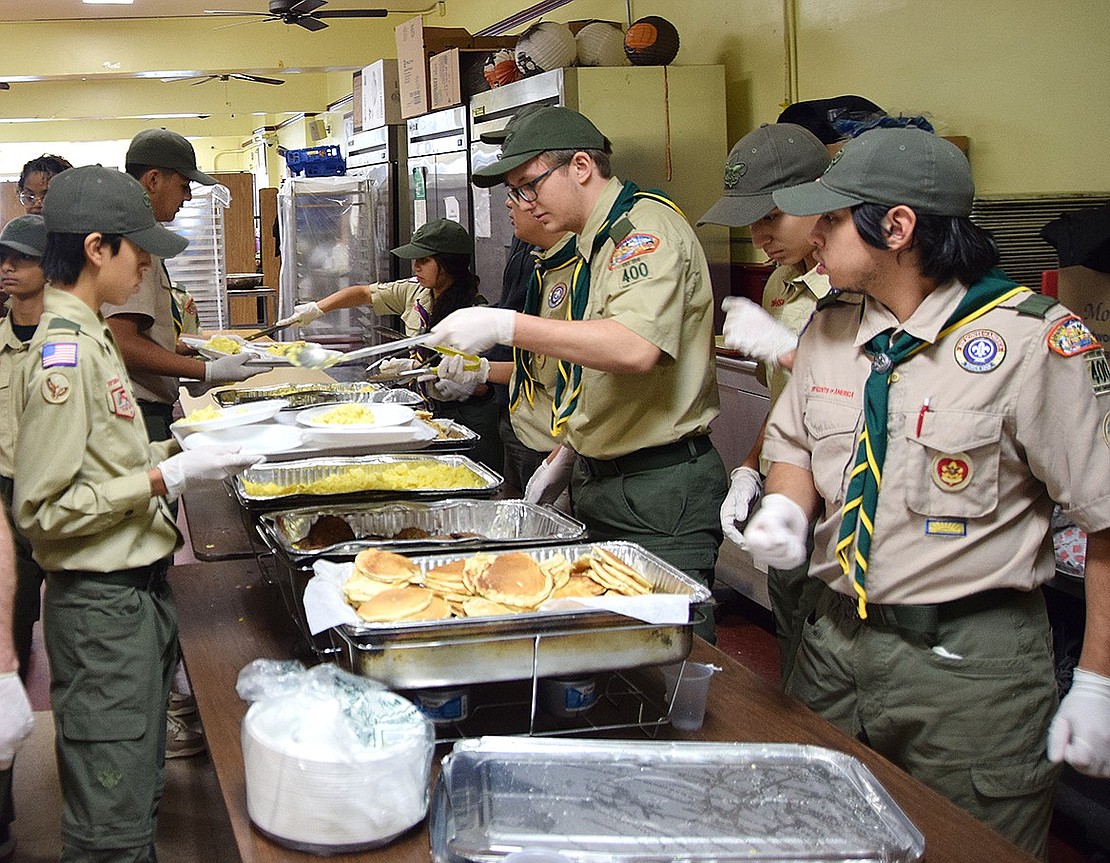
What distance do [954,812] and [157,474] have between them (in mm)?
1468

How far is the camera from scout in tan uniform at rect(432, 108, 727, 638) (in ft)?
7.90

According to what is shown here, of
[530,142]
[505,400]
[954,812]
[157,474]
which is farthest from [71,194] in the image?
[505,400]

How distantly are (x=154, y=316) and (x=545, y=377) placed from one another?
1221 millimetres

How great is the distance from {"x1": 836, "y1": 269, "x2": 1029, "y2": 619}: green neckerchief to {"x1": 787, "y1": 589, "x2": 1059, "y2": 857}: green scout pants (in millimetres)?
114

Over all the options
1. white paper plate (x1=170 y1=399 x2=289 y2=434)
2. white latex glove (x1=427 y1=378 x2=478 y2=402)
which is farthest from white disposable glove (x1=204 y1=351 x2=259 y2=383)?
white paper plate (x1=170 y1=399 x2=289 y2=434)

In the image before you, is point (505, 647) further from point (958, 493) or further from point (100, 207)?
point (100, 207)

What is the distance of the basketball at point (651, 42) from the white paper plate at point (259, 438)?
2780mm

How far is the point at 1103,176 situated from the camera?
328 centimetres

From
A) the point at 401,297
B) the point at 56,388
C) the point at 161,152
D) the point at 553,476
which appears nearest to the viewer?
the point at 56,388

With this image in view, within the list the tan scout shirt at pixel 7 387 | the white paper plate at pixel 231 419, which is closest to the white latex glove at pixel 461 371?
the white paper plate at pixel 231 419

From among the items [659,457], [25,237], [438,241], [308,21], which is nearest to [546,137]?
[659,457]

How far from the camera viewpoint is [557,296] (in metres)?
3.07

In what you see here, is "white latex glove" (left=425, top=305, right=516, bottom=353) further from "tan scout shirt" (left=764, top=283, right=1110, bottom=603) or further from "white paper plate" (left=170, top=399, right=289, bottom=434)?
"tan scout shirt" (left=764, top=283, right=1110, bottom=603)

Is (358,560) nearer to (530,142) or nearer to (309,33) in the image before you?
(530,142)
